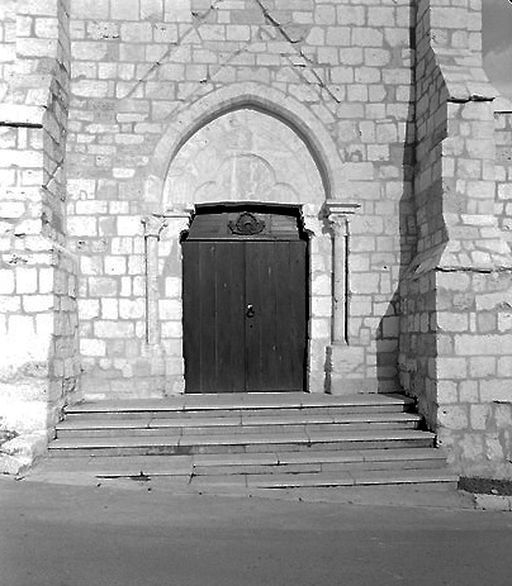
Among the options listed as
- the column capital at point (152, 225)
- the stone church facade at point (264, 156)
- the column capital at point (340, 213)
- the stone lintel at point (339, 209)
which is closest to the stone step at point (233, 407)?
the stone church facade at point (264, 156)

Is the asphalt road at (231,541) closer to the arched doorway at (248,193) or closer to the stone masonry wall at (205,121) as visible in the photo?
the stone masonry wall at (205,121)

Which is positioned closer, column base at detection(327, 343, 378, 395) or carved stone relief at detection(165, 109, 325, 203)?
column base at detection(327, 343, 378, 395)

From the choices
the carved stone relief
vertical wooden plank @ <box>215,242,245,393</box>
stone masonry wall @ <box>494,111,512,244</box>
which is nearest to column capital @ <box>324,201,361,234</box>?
the carved stone relief

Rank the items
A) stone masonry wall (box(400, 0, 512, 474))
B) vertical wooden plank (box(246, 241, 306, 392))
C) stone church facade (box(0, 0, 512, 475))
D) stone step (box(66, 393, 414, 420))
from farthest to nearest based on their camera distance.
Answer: vertical wooden plank (box(246, 241, 306, 392)) < stone church facade (box(0, 0, 512, 475)) < stone step (box(66, 393, 414, 420)) < stone masonry wall (box(400, 0, 512, 474))

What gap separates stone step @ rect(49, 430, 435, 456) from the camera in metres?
5.87

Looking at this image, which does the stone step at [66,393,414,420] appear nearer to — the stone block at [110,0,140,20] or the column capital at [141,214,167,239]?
the column capital at [141,214,167,239]

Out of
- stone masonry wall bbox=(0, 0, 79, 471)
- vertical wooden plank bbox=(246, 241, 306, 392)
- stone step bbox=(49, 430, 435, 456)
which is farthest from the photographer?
vertical wooden plank bbox=(246, 241, 306, 392)

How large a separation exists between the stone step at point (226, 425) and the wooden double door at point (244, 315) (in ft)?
3.82

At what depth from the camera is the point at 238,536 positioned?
4082 mm

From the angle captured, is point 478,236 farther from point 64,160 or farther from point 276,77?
point 64,160

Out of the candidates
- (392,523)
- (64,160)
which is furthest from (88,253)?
(392,523)

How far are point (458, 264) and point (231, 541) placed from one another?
3.55 m

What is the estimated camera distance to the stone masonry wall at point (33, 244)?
5.98m

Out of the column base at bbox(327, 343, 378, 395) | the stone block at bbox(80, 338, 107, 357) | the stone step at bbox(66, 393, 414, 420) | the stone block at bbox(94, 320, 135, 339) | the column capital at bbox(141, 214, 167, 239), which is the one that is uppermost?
the column capital at bbox(141, 214, 167, 239)
